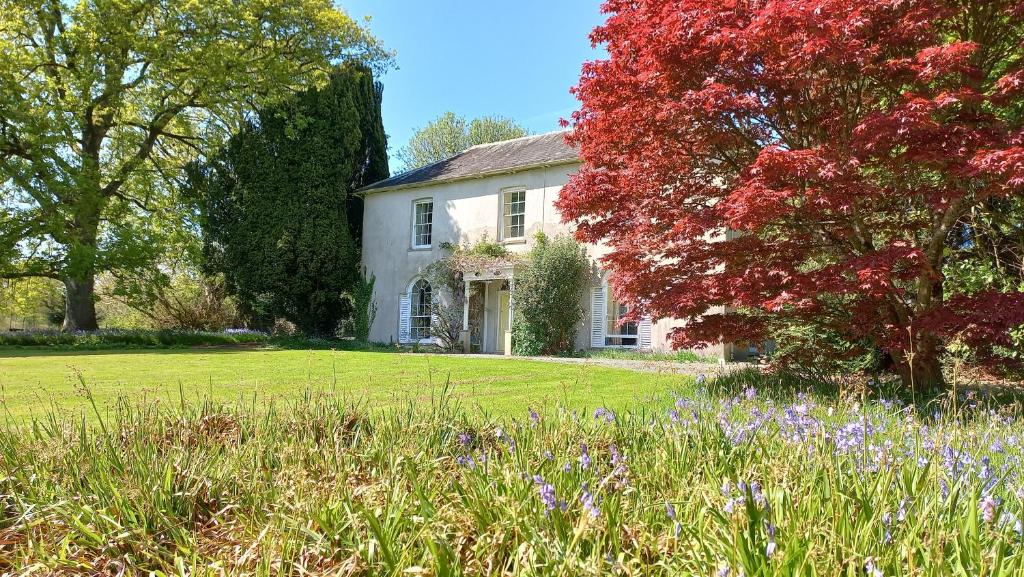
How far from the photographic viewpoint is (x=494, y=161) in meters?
19.9

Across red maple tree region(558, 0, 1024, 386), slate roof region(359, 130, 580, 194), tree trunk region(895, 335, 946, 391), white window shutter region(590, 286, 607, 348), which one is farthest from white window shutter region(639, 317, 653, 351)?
tree trunk region(895, 335, 946, 391)

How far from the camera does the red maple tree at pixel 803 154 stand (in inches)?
223

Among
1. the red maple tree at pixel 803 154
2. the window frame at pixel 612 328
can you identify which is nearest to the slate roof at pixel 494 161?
the window frame at pixel 612 328

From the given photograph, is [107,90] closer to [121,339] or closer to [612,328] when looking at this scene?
[121,339]

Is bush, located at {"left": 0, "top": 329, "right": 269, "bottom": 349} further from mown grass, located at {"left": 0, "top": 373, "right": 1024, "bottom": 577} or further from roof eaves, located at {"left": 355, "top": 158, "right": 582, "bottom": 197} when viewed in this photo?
mown grass, located at {"left": 0, "top": 373, "right": 1024, "bottom": 577}

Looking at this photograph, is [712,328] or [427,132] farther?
[427,132]

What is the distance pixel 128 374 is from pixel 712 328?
8.31 meters

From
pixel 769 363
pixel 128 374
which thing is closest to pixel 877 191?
pixel 769 363

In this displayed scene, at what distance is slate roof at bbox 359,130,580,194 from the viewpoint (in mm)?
17938

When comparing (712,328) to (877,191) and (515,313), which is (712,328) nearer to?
(877,191)

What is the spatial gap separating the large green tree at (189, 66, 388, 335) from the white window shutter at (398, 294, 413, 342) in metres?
2.02

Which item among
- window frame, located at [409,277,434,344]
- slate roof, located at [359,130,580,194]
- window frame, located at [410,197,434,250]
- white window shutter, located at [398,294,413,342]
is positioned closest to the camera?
slate roof, located at [359,130,580,194]

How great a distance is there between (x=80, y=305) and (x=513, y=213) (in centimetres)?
1422

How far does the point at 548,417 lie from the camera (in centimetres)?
421
